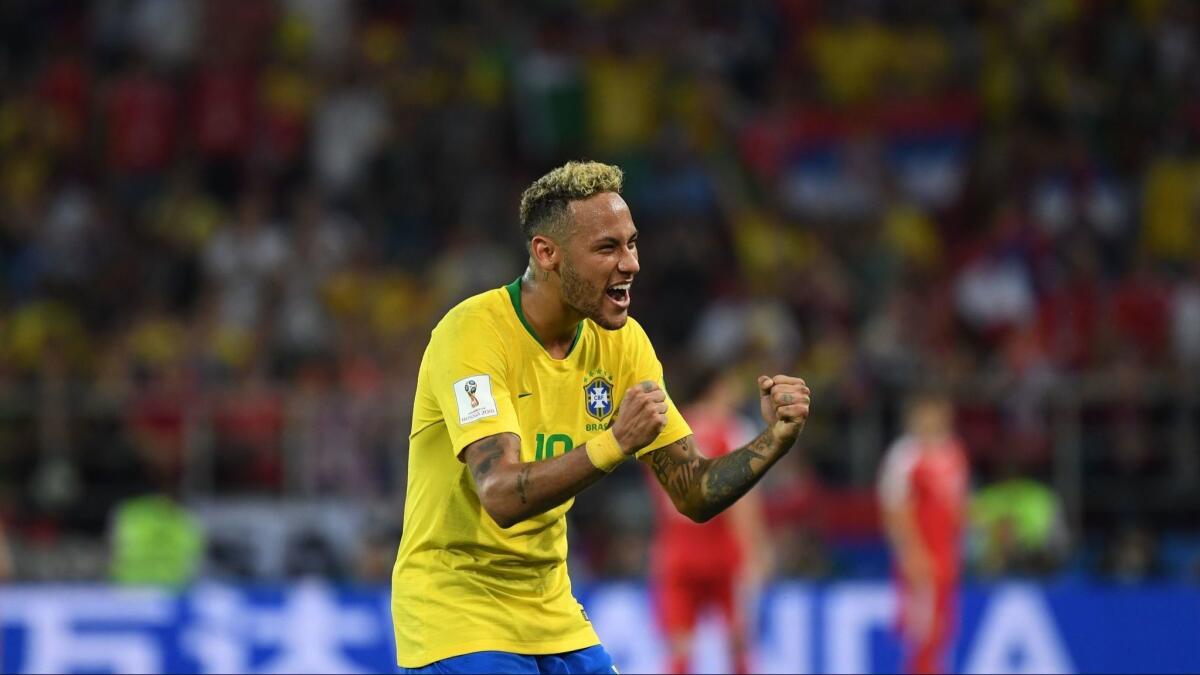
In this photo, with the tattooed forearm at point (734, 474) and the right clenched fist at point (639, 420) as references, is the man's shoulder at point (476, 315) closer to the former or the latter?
the right clenched fist at point (639, 420)

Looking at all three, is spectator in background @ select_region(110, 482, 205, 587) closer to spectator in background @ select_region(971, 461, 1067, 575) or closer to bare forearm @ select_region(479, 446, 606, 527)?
spectator in background @ select_region(971, 461, 1067, 575)

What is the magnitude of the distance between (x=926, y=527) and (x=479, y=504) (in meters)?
7.45

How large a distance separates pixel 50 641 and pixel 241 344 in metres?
4.11

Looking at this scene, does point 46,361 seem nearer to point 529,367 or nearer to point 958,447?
point 958,447

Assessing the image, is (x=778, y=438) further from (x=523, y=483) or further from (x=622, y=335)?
(x=523, y=483)

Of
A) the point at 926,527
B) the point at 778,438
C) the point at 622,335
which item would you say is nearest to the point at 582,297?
the point at 622,335

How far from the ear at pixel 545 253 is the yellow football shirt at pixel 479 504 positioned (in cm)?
14

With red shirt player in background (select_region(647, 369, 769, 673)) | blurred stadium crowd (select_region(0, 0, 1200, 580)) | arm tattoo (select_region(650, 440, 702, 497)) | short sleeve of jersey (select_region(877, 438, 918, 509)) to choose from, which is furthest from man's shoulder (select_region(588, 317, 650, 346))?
blurred stadium crowd (select_region(0, 0, 1200, 580))

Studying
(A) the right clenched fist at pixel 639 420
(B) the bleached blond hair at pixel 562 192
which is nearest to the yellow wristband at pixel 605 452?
(A) the right clenched fist at pixel 639 420

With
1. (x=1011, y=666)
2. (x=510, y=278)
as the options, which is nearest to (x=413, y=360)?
(x=510, y=278)

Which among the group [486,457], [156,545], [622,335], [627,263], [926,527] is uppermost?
[156,545]

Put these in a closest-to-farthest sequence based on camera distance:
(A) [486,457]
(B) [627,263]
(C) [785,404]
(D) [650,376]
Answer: (A) [486,457] < (C) [785,404] < (B) [627,263] < (D) [650,376]

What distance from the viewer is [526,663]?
5.25 metres

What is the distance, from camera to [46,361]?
574 inches
